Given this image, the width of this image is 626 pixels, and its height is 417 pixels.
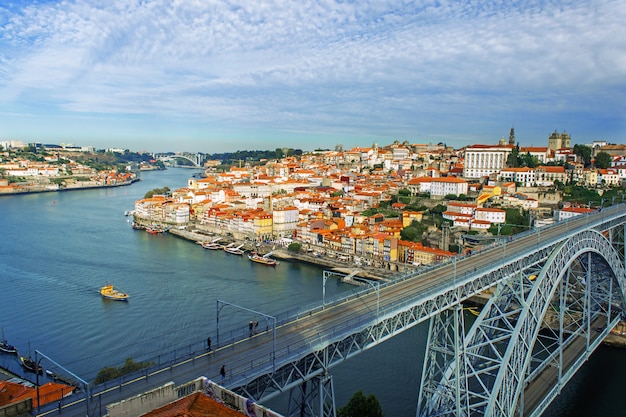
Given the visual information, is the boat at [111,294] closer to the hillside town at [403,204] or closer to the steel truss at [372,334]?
the steel truss at [372,334]

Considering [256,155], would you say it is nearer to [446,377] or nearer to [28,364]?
[28,364]

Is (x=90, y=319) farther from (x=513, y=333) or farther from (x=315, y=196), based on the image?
(x=315, y=196)

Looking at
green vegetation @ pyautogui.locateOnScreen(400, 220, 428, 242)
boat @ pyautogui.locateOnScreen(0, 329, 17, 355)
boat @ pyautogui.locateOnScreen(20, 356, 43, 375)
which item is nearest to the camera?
boat @ pyautogui.locateOnScreen(20, 356, 43, 375)

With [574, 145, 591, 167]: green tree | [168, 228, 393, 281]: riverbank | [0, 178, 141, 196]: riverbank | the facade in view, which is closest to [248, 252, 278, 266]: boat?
[168, 228, 393, 281]: riverbank

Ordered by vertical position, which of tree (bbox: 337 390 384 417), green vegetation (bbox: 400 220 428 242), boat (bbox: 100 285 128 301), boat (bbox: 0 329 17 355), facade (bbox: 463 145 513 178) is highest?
facade (bbox: 463 145 513 178)

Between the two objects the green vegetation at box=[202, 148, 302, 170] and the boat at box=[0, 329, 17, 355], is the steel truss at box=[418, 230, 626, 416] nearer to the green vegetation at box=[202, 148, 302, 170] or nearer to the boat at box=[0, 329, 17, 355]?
the boat at box=[0, 329, 17, 355]

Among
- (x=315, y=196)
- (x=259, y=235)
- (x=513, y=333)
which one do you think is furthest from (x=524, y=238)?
(x=315, y=196)
